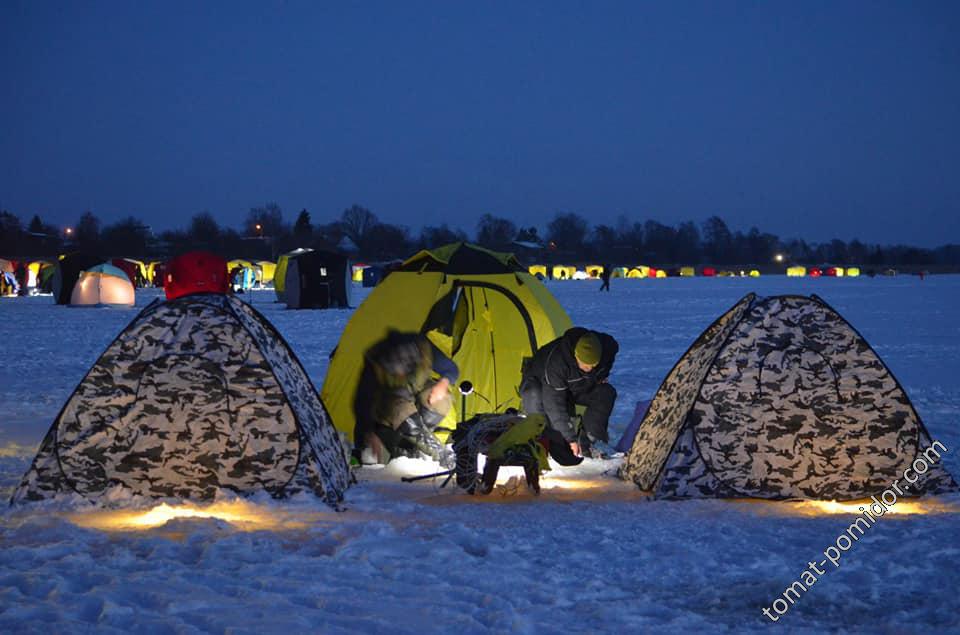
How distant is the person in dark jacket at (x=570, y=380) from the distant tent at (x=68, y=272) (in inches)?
1353

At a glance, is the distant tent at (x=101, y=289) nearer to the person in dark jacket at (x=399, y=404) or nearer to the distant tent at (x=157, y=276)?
the distant tent at (x=157, y=276)

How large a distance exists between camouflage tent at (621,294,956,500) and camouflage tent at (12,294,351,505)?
2482mm

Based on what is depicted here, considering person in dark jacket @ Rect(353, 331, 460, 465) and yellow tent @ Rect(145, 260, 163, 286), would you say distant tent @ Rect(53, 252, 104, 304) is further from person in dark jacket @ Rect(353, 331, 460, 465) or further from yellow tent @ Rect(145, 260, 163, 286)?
person in dark jacket @ Rect(353, 331, 460, 465)

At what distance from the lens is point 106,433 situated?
25.7 ft

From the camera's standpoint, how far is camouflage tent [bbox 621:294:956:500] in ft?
26.2

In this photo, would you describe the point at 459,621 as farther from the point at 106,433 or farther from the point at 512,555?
the point at 106,433

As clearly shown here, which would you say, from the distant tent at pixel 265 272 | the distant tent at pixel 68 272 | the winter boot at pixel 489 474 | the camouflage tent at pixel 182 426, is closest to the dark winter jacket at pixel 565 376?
the winter boot at pixel 489 474

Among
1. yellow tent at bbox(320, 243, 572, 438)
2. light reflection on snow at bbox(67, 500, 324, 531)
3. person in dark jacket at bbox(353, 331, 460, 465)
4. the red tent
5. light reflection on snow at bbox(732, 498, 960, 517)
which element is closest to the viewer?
light reflection on snow at bbox(67, 500, 324, 531)

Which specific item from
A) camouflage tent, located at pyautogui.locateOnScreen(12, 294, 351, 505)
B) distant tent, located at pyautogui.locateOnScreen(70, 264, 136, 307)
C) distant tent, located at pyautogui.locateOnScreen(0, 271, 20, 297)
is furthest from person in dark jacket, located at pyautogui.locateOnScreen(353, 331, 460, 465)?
distant tent, located at pyautogui.locateOnScreen(0, 271, 20, 297)

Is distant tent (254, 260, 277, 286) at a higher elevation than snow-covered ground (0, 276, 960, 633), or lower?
higher

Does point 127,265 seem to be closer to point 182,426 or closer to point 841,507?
Result: point 182,426

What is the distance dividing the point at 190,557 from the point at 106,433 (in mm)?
1805

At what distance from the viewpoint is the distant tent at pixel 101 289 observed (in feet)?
128

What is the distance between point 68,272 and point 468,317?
110ft
